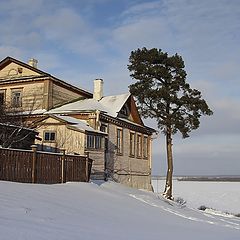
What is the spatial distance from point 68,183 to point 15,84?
14.6 meters

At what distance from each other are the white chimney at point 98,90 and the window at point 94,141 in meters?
7.91

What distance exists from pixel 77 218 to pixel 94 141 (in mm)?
14635

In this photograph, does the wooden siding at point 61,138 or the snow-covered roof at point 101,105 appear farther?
the snow-covered roof at point 101,105

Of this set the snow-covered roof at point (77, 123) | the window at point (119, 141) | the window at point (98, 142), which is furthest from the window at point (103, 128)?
the window at point (98, 142)

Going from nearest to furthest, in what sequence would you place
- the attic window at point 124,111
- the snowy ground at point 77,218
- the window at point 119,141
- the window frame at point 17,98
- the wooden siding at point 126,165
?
1. the snowy ground at point 77,218
2. the wooden siding at point 126,165
3. the window frame at point 17,98
4. the window at point 119,141
5. the attic window at point 124,111

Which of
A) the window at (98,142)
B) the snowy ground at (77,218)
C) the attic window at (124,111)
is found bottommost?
the snowy ground at (77,218)

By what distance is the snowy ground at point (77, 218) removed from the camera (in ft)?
31.1

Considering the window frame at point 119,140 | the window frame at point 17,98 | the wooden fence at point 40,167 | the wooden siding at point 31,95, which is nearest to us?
the wooden fence at point 40,167

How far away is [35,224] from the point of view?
993cm

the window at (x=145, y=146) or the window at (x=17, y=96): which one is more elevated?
the window at (x=17, y=96)

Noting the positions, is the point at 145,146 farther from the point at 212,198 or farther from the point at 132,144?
the point at 212,198

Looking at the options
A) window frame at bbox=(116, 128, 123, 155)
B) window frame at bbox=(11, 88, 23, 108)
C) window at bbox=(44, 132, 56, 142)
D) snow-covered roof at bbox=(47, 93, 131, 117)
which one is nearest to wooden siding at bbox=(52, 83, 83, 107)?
snow-covered roof at bbox=(47, 93, 131, 117)

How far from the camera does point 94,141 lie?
26.7 metres

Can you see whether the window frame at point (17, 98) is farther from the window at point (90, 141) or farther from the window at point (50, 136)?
the window at point (90, 141)
